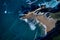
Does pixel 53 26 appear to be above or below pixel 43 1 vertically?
below

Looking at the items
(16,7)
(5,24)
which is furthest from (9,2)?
(5,24)

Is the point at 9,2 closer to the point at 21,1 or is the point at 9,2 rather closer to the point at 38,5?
A: the point at 21,1

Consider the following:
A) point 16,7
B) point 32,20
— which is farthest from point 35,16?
point 16,7

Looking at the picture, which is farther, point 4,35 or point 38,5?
point 38,5

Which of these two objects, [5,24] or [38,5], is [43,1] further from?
[5,24]

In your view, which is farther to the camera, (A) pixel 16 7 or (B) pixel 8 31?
(A) pixel 16 7

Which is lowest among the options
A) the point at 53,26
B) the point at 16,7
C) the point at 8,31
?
the point at 53,26
